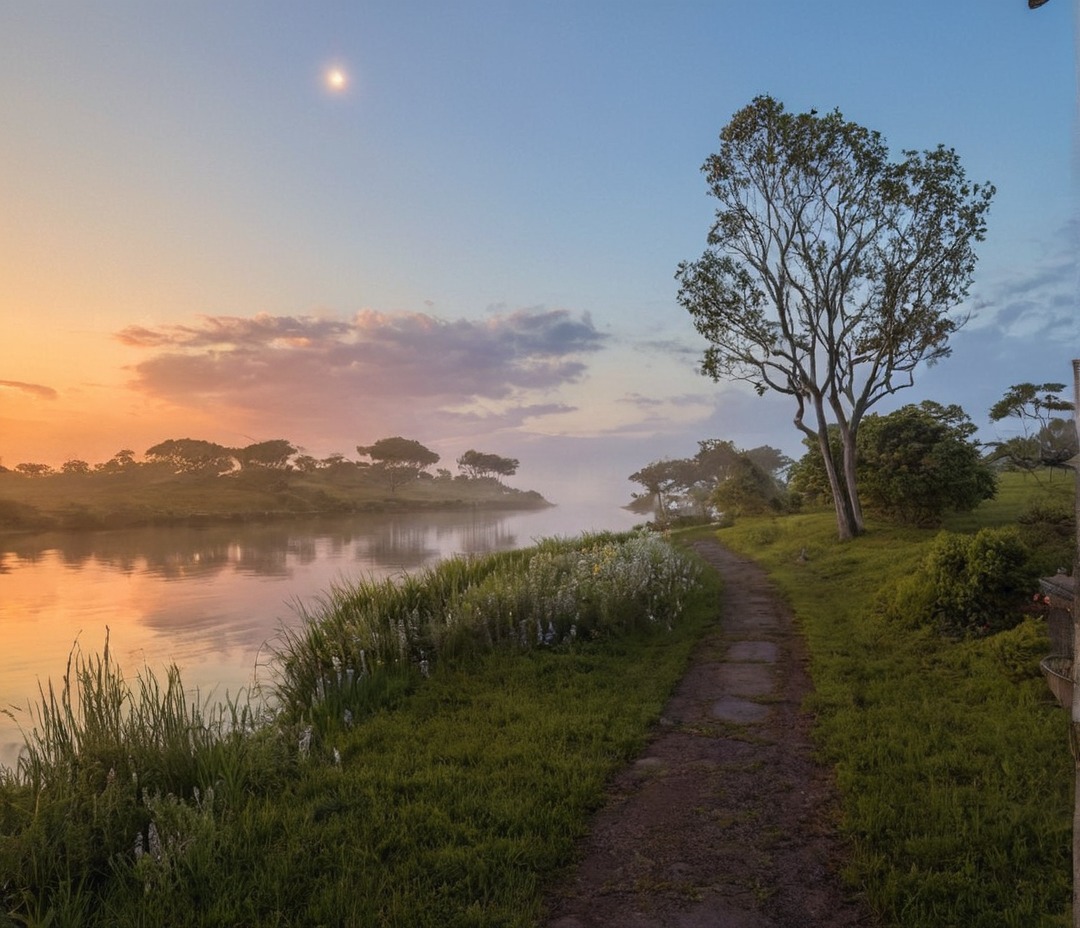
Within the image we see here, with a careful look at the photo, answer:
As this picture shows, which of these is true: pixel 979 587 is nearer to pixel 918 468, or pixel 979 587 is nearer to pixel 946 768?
pixel 946 768

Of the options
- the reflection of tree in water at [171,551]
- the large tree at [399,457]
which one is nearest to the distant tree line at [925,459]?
the reflection of tree in water at [171,551]

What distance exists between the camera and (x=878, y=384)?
21828 mm

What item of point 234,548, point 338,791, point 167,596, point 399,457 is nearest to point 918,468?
point 338,791

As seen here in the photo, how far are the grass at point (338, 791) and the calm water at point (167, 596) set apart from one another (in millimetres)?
1125

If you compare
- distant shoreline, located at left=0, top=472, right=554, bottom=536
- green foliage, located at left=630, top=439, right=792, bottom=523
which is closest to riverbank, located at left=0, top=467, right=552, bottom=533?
distant shoreline, located at left=0, top=472, right=554, bottom=536

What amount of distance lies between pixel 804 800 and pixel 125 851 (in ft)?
15.9

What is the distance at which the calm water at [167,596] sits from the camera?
11.3m

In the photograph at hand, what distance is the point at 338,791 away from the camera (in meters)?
5.29

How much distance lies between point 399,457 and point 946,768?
91.4 m

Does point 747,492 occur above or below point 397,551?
above

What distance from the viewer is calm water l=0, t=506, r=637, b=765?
37.0ft

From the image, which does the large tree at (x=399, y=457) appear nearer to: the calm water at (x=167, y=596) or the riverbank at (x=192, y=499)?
the riverbank at (x=192, y=499)

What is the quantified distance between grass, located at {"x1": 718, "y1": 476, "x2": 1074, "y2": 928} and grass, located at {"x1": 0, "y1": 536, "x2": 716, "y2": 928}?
6.26 feet

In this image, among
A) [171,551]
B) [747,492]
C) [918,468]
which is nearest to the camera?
[918,468]
